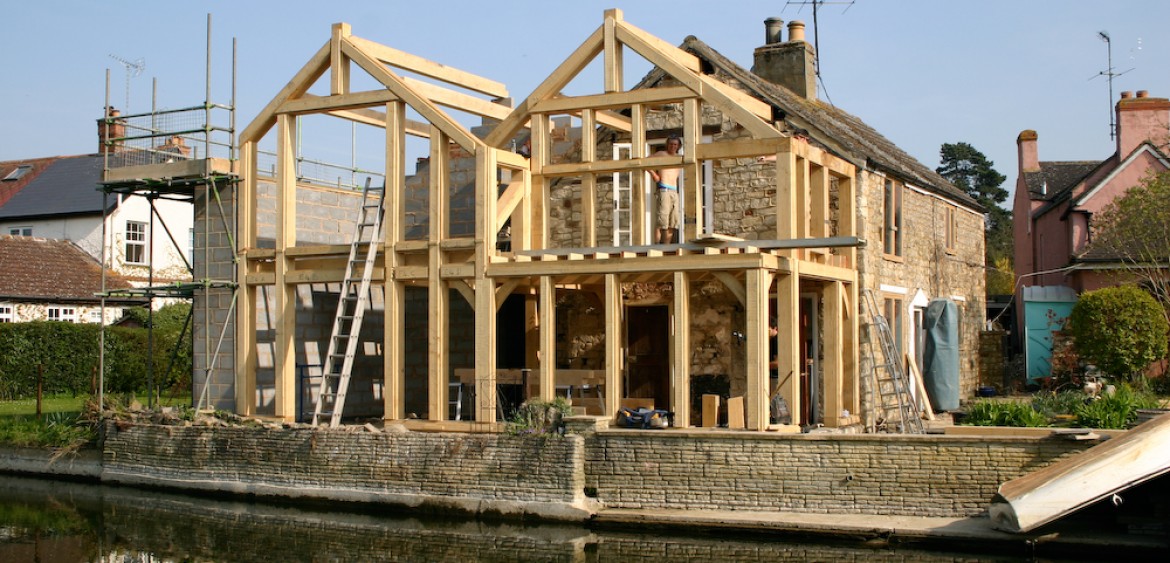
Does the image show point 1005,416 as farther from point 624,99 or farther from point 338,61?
point 338,61

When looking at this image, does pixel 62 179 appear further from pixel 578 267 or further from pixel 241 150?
pixel 578 267

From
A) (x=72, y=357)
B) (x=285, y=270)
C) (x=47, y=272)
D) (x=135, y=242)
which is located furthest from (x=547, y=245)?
(x=135, y=242)

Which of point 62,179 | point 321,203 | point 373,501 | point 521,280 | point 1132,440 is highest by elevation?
point 62,179

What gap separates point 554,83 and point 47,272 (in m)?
21.0

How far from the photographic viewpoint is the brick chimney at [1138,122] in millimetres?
30781

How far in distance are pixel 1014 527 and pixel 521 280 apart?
8124mm

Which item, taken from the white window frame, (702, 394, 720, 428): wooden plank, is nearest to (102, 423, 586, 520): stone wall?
(702, 394, 720, 428): wooden plank

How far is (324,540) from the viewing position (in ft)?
51.1

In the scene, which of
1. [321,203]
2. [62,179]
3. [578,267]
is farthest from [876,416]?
[62,179]

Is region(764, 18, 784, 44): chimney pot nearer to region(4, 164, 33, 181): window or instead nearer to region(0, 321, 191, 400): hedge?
region(0, 321, 191, 400): hedge

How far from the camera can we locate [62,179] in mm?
39656

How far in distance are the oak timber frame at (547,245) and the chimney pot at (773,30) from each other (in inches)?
208

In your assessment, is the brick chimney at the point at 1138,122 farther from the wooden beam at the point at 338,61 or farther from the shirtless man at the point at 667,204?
the wooden beam at the point at 338,61

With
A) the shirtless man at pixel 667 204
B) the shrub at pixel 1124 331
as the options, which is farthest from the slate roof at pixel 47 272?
the shrub at pixel 1124 331
